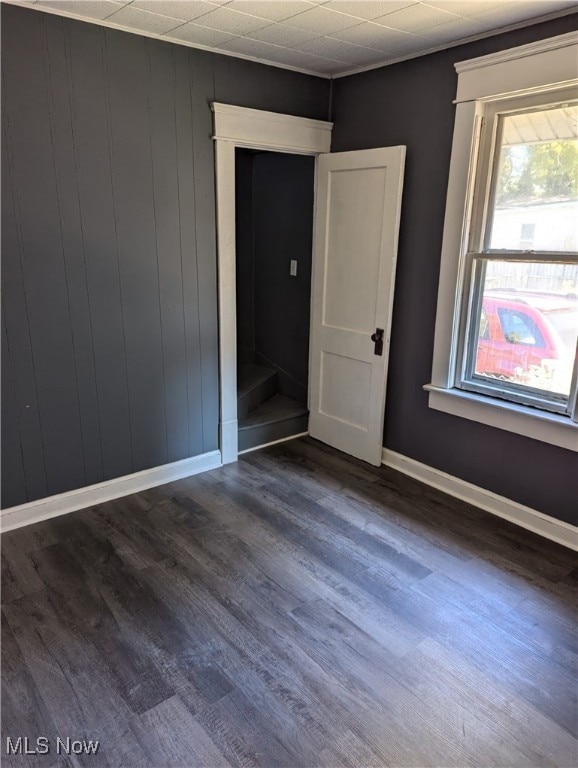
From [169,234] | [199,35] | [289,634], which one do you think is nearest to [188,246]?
[169,234]

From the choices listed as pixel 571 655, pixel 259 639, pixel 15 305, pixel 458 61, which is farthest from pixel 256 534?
pixel 458 61

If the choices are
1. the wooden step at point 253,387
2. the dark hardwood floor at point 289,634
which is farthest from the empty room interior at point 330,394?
the wooden step at point 253,387

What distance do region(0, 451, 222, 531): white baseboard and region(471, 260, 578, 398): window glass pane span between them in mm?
1845

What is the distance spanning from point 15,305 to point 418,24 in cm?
235

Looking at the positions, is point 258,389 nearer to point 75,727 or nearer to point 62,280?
point 62,280

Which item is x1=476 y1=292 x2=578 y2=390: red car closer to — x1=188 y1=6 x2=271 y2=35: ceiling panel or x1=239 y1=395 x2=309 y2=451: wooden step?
x1=239 y1=395 x2=309 y2=451: wooden step

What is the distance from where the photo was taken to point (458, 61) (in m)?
2.76

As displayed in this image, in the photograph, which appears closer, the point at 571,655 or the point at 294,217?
the point at 571,655

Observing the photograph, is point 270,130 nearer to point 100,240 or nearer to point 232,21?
point 232,21

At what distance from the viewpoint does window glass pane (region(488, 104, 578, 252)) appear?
8.06 feet

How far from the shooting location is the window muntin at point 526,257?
2.49 m

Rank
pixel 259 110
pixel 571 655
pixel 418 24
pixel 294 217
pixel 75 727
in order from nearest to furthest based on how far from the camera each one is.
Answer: pixel 75 727, pixel 571 655, pixel 418 24, pixel 259 110, pixel 294 217

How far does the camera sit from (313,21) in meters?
2.44

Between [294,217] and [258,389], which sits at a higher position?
[294,217]
